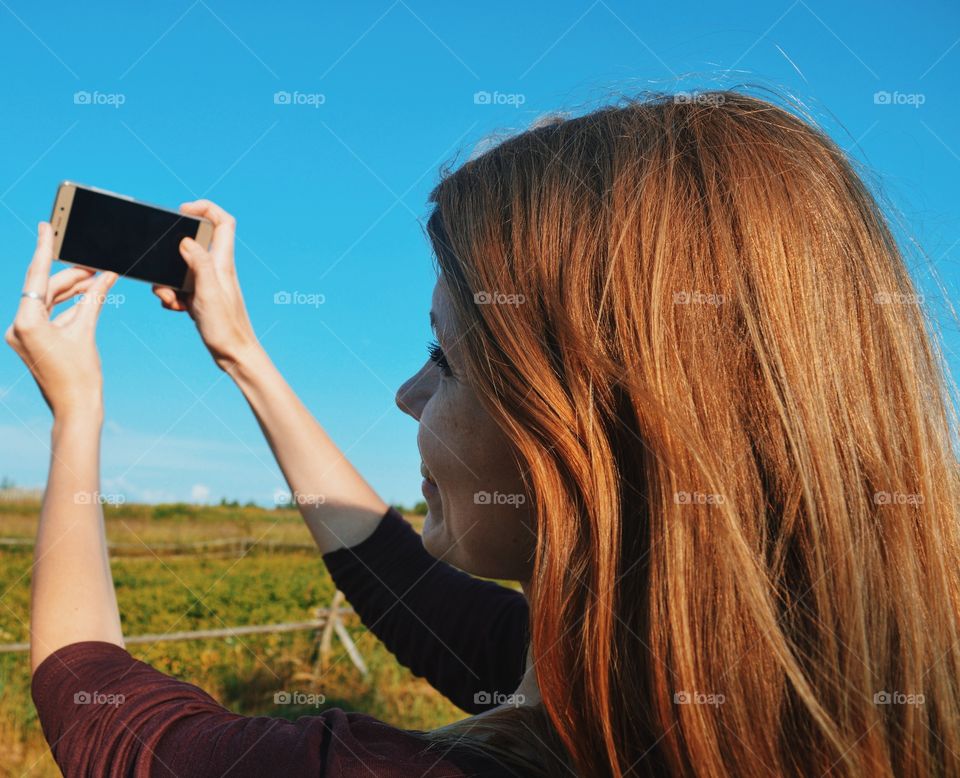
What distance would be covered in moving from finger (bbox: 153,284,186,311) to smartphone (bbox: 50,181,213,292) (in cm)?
2

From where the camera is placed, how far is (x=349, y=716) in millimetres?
1369

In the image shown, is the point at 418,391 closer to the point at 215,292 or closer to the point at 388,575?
the point at 215,292

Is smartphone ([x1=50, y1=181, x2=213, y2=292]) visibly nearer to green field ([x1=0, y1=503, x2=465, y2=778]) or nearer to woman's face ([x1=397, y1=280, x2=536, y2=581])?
woman's face ([x1=397, y1=280, x2=536, y2=581])

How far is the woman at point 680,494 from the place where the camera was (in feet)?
4.08

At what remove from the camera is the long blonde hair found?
1.24m

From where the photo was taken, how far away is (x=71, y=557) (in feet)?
5.14

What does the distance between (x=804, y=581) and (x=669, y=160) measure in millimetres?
779

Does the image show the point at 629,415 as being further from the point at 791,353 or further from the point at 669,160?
the point at 669,160

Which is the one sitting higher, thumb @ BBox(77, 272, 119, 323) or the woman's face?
thumb @ BBox(77, 272, 119, 323)

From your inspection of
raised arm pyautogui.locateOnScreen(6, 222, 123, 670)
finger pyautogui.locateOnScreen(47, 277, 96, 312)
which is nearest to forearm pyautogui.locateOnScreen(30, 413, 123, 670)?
raised arm pyautogui.locateOnScreen(6, 222, 123, 670)

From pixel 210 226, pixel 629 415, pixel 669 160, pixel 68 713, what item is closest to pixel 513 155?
pixel 669 160

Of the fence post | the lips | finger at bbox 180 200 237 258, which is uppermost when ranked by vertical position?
finger at bbox 180 200 237 258

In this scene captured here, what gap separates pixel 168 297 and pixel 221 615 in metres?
8.27

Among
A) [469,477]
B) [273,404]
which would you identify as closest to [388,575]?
[273,404]
